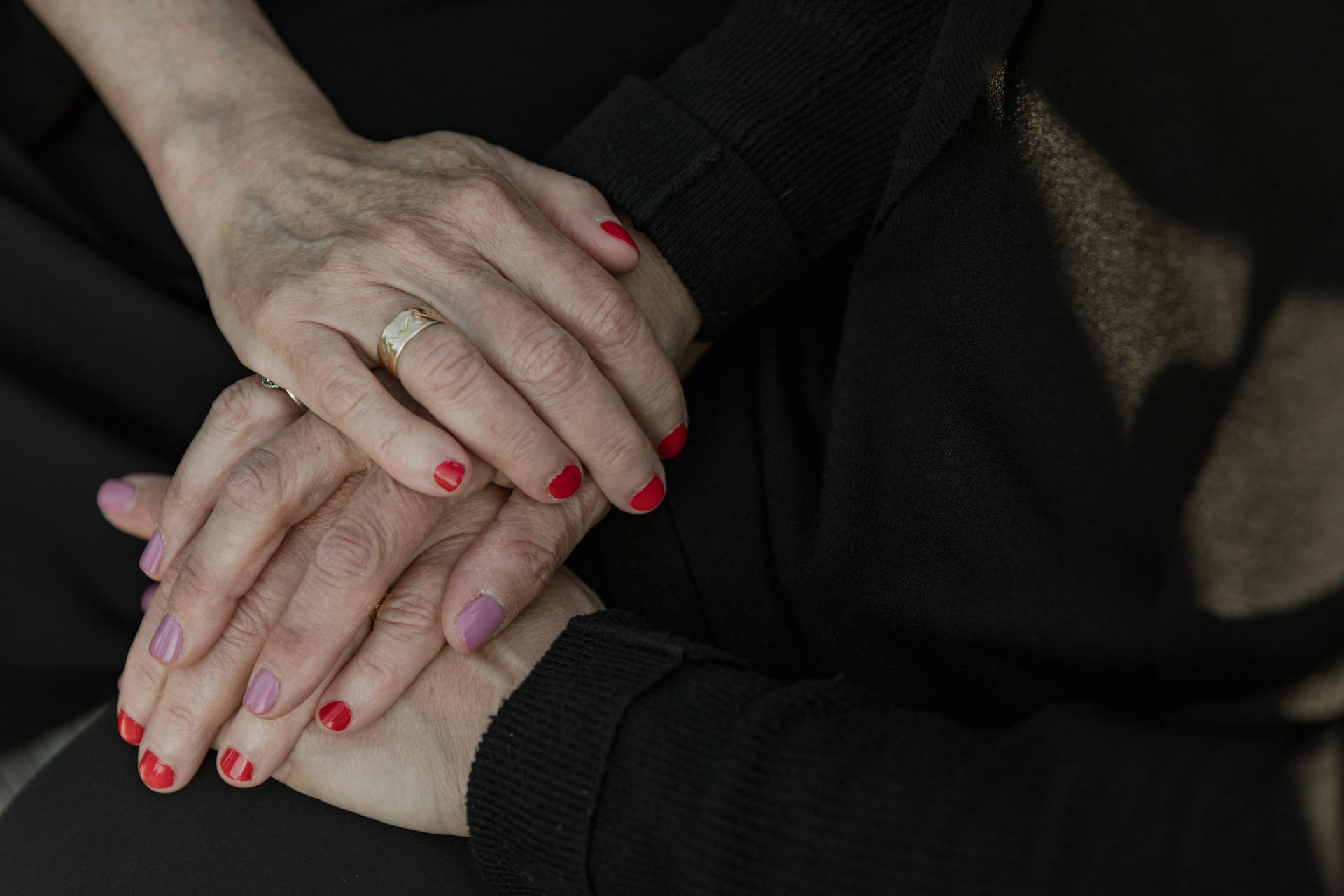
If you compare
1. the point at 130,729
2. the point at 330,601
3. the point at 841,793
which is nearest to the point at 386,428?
the point at 330,601

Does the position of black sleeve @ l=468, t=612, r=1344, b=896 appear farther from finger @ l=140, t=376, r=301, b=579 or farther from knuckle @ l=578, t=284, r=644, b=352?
finger @ l=140, t=376, r=301, b=579

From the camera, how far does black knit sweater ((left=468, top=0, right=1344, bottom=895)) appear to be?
545 mm

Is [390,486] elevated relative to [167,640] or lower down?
elevated

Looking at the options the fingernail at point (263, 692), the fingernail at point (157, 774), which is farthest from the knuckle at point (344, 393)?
the fingernail at point (157, 774)

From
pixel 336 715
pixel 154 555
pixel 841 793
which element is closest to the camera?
pixel 841 793

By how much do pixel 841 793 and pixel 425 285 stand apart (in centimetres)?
53

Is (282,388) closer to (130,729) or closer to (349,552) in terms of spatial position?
(349,552)

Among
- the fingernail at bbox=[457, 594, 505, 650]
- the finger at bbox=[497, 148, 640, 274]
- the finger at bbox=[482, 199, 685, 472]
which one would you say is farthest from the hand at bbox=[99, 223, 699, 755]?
the finger at bbox=[497, 148, 640, 274]

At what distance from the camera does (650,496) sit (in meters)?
0.92

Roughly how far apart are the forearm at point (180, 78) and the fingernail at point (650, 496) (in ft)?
1.66

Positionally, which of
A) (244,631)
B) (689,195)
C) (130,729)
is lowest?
(130,729)

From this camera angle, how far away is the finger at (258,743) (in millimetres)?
823

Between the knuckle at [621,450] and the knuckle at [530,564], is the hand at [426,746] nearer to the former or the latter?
the knuckle at [530,564]

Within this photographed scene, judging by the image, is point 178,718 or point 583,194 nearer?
point 178,718
